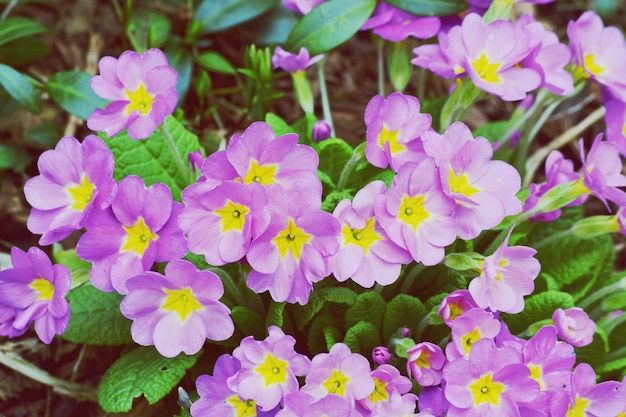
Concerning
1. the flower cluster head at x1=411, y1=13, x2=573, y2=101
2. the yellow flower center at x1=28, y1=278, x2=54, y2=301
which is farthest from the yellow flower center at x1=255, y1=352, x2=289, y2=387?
the flower cluster head at x1=411, y1=13, x2=573, y2=101

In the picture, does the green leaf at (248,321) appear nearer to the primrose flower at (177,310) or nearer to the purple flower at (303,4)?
the primrose flower at (177,310)

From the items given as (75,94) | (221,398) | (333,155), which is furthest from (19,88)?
(221,398)

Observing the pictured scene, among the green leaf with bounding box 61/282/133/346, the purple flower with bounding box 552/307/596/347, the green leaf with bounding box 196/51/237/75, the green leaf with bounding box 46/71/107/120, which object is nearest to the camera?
the purple flower with bounding box 552/307/596/347

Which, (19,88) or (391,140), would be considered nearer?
(391,140)

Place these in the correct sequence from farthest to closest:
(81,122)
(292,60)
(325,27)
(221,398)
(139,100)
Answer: (81,122) < (325,27) < (292,60) < (139,100) < (221,398)

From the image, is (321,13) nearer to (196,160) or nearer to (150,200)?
(196,160)

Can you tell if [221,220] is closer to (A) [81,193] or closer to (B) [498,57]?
(A) [81,193]

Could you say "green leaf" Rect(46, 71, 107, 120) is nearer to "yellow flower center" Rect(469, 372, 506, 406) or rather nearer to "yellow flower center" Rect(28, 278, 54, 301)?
"yellow flower center" Rect(28, 278, 54, 301)
